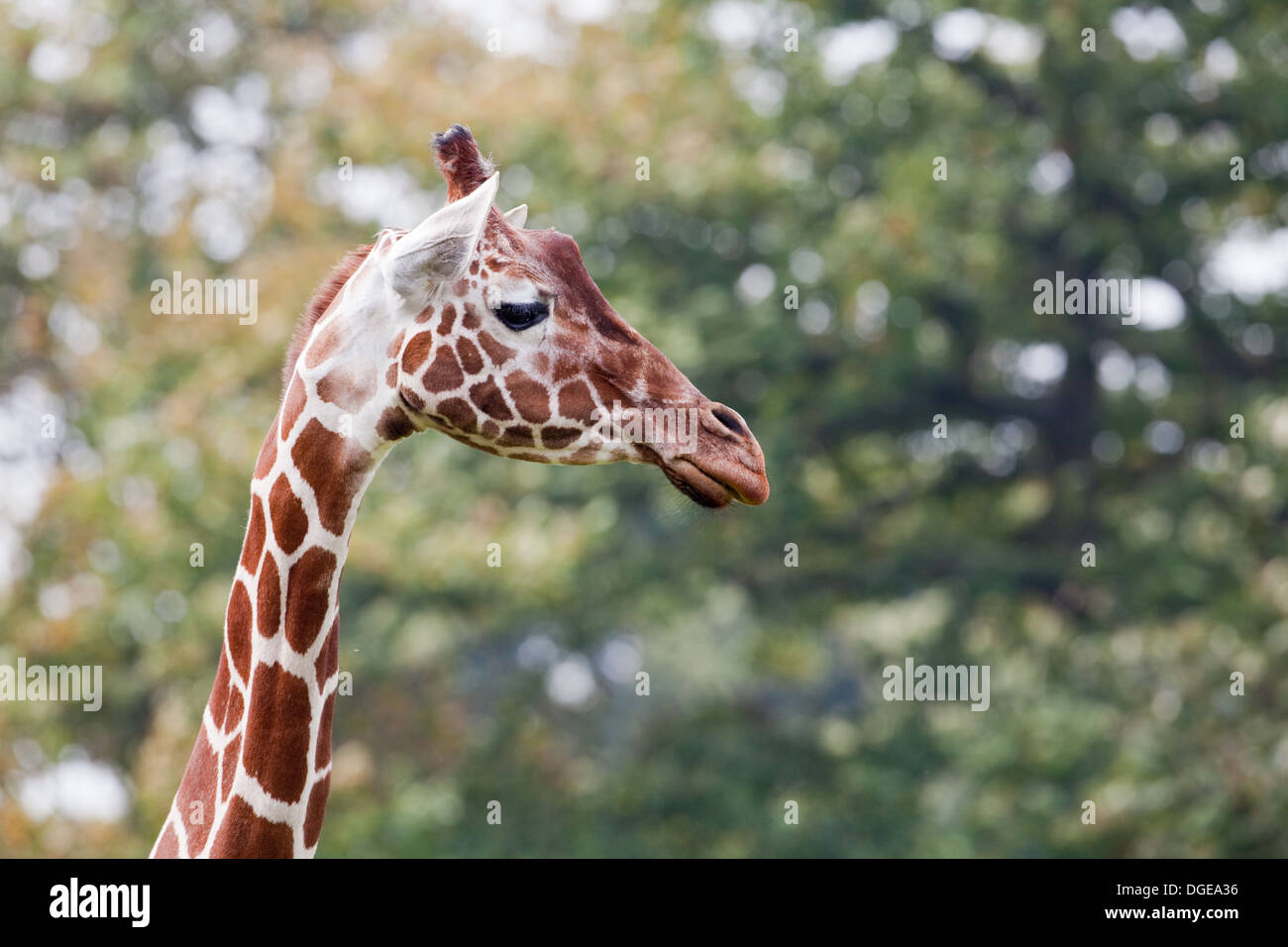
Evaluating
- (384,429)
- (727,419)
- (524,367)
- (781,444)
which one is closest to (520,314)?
(524,367)

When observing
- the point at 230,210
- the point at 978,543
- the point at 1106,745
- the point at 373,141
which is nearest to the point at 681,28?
the point at 373,141

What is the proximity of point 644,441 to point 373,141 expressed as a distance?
10657 mm

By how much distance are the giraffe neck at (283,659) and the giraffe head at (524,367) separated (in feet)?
0.63

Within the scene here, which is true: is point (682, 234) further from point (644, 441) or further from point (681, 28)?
point (644, 441)

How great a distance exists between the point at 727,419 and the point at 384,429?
2.64 ft

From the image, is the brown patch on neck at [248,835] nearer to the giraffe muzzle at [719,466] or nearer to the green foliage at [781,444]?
the giraffe muzzle at [719,466]

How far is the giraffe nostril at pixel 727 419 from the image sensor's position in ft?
11.8

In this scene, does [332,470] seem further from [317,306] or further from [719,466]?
[719,466]

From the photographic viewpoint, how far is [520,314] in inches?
142

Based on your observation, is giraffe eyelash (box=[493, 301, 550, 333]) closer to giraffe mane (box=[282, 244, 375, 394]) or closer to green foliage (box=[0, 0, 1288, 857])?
giraffe mane (box=[282, 244, 375, 394])

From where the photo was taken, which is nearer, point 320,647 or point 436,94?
point 320,647

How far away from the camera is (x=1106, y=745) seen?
13555 mm

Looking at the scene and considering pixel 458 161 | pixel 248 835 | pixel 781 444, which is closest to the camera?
pixel 248 835

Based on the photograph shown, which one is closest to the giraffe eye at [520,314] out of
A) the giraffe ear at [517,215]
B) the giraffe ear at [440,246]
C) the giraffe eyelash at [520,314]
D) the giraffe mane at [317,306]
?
the giraffe eyelash at [520,314]
